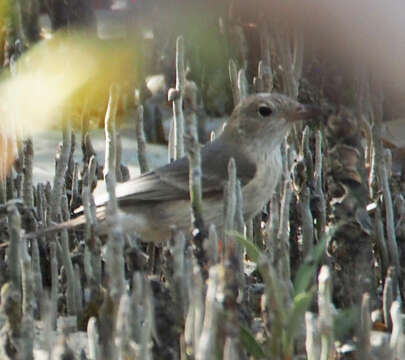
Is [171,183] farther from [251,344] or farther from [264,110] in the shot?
[251,344]

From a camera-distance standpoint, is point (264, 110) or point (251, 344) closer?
point (251, 344)

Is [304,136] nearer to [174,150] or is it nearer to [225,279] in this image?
[174,150]

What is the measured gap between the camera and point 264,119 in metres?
3.68

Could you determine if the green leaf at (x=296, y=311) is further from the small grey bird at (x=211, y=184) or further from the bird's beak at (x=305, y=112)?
the bird's beak at (x=305, y=112)

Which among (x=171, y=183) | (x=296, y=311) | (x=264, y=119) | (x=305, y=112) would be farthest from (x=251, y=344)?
(x=264, y=119)

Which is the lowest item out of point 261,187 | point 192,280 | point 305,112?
point 192,280

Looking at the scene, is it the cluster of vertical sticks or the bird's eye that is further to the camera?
the bird's eye

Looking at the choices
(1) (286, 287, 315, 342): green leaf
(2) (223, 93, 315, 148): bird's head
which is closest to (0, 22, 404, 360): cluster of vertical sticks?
(1) (286, 287, 315, 342): green leaf

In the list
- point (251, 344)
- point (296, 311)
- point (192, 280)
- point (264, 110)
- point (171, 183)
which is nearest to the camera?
point (296, 311)

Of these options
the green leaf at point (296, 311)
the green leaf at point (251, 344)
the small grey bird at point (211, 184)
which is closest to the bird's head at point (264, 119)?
the small grey bird at point (211, 184)

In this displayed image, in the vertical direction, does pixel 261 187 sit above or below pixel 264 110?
below

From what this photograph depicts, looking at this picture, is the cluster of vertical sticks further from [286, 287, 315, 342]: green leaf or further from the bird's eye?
the bird's eye

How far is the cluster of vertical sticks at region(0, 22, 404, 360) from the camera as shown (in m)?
1.97

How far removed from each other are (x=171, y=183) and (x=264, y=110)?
0.56 meters
